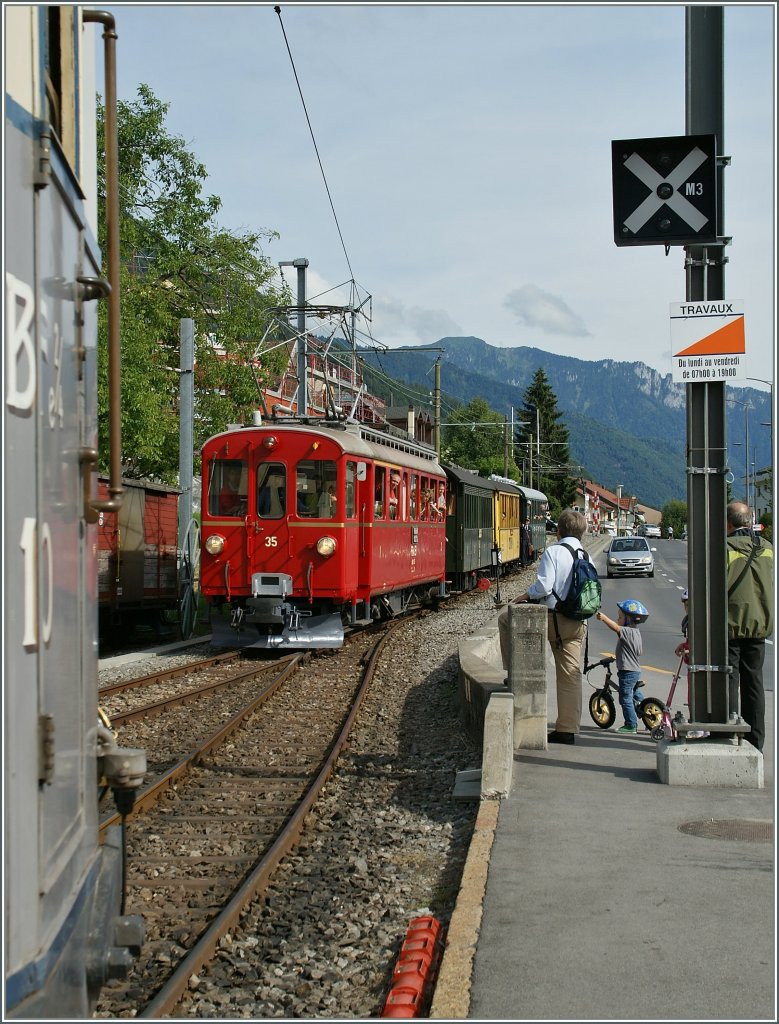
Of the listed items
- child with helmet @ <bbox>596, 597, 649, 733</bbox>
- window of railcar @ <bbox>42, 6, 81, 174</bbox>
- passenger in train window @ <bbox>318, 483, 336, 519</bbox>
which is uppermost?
window of railcar @ <bbox>42, 6, 81, 174</bbox>

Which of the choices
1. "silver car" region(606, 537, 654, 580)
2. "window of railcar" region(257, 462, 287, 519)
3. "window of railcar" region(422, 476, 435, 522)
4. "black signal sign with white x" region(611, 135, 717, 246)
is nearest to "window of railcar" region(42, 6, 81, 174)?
"black signal sign with white x" region(611, 135, 717, 246)

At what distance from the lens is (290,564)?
1705 centimetres

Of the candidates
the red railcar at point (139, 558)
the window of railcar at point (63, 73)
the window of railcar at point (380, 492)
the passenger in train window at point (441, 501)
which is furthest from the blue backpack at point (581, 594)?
the passenger in train window at point (441, 501)

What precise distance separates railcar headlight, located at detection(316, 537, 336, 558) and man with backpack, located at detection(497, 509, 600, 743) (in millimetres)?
7884

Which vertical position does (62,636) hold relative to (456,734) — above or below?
above

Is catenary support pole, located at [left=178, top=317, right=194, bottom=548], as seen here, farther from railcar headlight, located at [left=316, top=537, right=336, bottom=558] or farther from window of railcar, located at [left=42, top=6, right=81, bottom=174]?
window of railcar, located at [left=42, top=6, right=81, bottom=174]

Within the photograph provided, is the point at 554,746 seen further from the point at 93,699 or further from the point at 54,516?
the point at 54,516

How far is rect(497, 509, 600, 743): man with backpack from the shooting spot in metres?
8.90

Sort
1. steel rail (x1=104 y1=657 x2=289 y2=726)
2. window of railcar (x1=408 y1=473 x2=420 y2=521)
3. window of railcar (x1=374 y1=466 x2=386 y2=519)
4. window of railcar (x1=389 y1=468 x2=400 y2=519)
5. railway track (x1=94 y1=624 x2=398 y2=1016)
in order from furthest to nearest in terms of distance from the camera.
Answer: window of railcar (x1=408 y1=473 x2=420 y2=521)
window of railcar (x1=389 y1=468 x2=400 y2=519)
window of railcar (x1=374 y1=466 x2=386 y2=519)
steel rail (x1=104 y1=657 x2=289 y2=726)
railway track (x1=94 y1=624 x2=398 y2=1016)

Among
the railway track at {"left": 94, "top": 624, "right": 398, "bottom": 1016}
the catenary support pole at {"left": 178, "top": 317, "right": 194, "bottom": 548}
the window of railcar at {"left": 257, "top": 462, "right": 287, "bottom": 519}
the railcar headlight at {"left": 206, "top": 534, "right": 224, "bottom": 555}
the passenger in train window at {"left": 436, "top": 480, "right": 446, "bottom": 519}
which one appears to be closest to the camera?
the railway track at {"left": 94, "top": 624, "right": 398, "bottom": 1016}

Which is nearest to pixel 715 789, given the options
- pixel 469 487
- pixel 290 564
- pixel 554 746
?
pixel 554 746

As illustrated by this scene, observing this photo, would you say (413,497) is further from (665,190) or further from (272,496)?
(665,190)

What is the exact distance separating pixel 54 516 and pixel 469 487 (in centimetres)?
2827

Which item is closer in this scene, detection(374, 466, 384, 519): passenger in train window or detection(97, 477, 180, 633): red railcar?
detection(374, 466, 384, 519): passenger in train window
